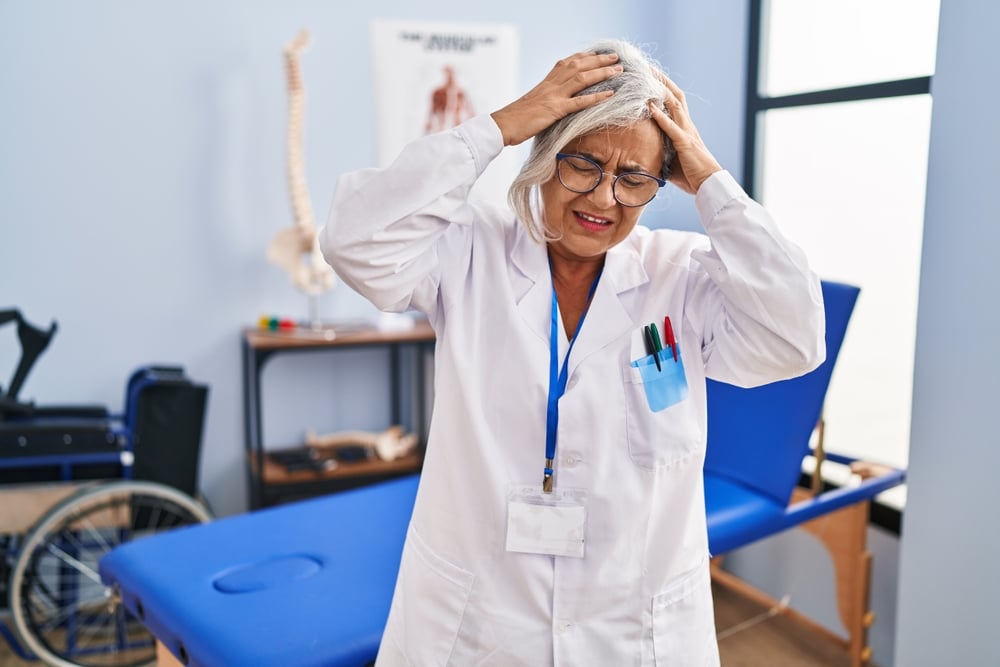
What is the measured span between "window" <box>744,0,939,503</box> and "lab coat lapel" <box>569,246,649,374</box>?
1.62 meters

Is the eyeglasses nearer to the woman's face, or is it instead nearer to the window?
the woman's face

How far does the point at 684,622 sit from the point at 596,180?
0.64 meters

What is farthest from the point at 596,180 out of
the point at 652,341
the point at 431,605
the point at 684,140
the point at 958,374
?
the point at 958,374

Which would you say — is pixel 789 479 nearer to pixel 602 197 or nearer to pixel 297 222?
pixel 602 197

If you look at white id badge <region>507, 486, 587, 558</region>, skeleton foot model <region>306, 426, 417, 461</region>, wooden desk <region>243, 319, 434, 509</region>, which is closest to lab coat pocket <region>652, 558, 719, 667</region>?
white id badge <region>507, 486, 587, 558</region>

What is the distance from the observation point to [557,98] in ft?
3.76

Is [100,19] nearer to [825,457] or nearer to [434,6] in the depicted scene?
[434,6]

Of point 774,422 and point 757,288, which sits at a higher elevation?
point 757,288

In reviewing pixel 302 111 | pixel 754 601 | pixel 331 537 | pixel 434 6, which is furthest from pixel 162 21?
pixel 754 601

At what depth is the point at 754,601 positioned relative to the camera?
3021 millimetres

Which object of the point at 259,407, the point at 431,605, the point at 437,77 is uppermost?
the point at 437,77

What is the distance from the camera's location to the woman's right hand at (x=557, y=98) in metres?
1.14

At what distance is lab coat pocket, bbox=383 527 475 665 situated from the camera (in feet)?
3.97

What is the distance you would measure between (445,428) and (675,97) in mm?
562
